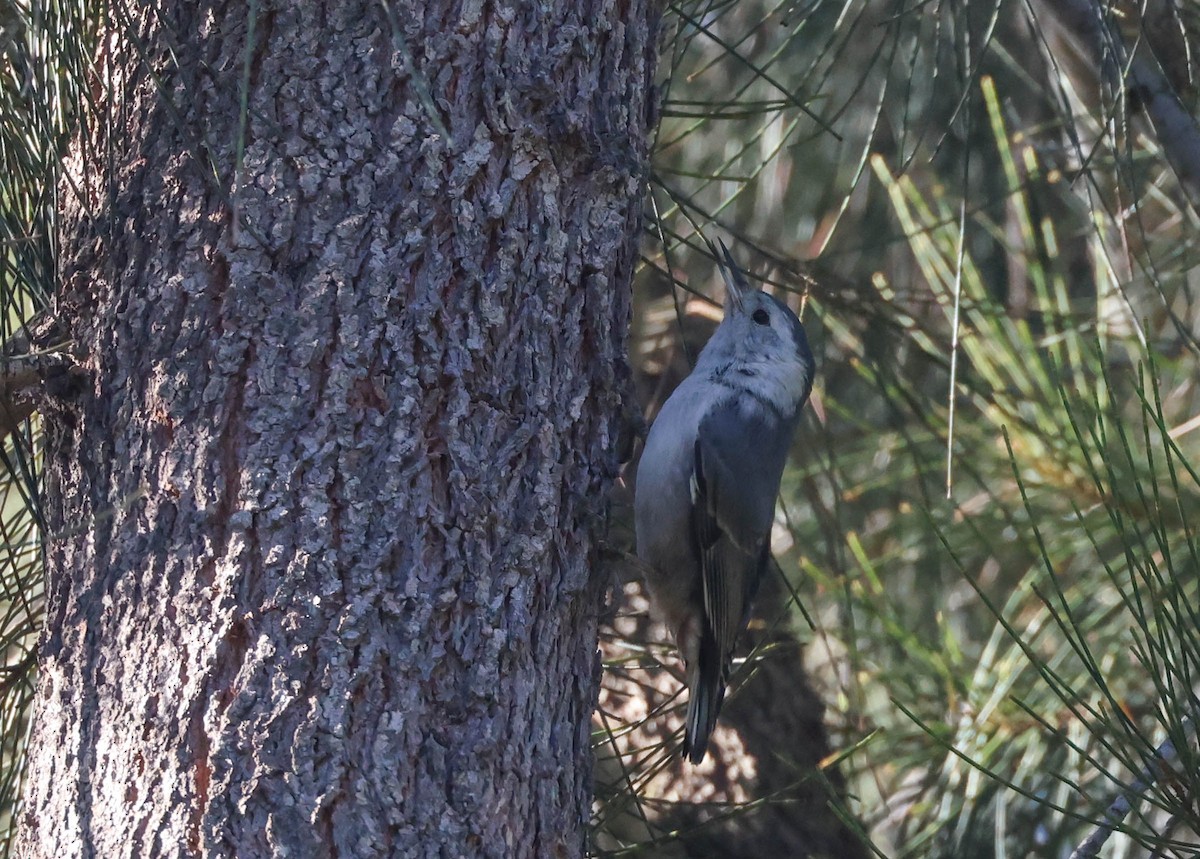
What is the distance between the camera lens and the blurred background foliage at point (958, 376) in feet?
6.47

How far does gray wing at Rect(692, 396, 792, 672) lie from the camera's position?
290 cm

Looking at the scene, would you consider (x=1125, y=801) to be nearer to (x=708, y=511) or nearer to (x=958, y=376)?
(x=708, y=511)

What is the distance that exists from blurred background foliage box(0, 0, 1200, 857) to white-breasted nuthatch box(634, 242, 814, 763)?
162 millimetres

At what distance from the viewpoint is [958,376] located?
3246 millimetres

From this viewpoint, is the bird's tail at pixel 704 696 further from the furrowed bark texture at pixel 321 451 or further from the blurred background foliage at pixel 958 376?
the furrowed bark texture at pixel 321 451

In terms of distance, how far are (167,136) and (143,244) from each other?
171mm

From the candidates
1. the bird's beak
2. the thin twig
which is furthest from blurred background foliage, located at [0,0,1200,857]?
the bird's beak

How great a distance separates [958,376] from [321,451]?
194 centimetres

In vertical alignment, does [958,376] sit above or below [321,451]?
above

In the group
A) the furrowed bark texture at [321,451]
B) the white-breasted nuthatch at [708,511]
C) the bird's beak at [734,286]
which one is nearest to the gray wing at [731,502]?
the white-breasted nuthatch at [708,511]

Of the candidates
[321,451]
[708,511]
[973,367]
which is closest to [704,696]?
[708,511]

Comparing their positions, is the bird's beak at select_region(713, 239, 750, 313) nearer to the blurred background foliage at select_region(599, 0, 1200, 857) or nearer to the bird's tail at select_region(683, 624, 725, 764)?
the blurred background foliage at select_region(599, 0, 1200, 857)

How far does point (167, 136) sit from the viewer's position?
194 cm

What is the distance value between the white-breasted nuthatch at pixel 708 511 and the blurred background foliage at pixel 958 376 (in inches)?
6.4
